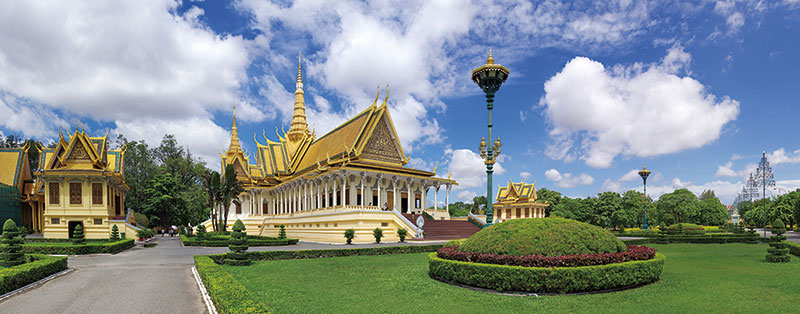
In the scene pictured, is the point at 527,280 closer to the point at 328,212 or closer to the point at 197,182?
the point at 328,212

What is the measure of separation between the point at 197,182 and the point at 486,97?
53.3m

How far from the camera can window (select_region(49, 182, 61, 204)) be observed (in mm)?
31078

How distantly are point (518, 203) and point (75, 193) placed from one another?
153ft

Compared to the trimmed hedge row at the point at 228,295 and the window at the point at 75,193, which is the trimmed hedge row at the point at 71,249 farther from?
the trimmed hedge row at the point at 228,295

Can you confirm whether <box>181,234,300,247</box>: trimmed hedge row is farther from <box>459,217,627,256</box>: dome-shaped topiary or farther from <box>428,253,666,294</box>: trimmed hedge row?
<box>428,253,666,294</box>: trimmed hedge row

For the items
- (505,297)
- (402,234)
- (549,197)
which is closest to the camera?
(505,297)

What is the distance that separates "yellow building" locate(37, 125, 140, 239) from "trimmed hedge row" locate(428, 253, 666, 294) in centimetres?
3227

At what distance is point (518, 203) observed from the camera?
56938mm

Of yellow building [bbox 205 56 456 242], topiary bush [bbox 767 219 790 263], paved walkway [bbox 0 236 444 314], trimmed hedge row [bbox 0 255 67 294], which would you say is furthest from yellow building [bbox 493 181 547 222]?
trimmed hedge row [bbox 0 255 67 294]

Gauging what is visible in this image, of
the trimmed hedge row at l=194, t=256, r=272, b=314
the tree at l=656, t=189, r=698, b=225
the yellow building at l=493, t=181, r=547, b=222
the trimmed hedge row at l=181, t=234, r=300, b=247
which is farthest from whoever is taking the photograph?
the tree at l=656, t=189, r=698, b=225

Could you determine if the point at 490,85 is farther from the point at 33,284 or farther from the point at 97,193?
the point at 97,193

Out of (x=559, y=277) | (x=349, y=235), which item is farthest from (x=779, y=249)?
(x=349, y=235)

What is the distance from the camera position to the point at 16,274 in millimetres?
10625

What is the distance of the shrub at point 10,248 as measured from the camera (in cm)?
1352
